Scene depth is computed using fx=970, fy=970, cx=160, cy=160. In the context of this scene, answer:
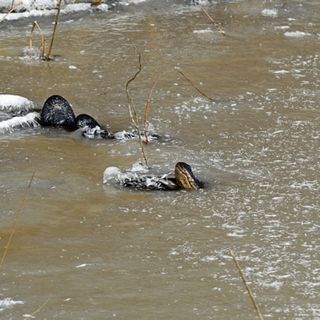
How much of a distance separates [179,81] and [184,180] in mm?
1980

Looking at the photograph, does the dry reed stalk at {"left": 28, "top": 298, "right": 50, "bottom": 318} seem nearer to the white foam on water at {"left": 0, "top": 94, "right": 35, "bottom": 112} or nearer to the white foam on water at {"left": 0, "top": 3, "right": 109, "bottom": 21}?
the white foam on water at {"left": 0, "top": 94, "right": 35, "bottom": 112}

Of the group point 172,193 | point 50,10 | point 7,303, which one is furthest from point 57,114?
point 50,10

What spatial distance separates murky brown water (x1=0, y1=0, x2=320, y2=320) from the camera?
12.1ft

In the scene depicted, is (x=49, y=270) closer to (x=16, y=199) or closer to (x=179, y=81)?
(x=16, y=199)

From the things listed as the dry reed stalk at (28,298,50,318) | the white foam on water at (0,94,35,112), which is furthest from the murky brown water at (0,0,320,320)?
the white foam on water at (0,94,35,112)

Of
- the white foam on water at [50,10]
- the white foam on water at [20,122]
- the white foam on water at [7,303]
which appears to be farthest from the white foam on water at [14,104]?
the white foam on water at [7,303]

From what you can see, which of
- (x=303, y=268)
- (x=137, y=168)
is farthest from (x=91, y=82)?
(x=303, y=268)

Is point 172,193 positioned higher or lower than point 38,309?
lower

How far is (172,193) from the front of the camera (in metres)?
4.75

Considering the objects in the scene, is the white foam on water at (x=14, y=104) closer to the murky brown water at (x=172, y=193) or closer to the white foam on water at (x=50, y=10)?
the murky brown water at (x=172, y=193)

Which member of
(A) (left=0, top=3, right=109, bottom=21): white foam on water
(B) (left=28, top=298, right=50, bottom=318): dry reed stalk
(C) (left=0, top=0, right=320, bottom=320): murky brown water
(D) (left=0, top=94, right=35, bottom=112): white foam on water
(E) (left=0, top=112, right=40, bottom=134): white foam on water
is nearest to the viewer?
(B) (left=28, top=298, right=50, bottom=318): dry reed stalk

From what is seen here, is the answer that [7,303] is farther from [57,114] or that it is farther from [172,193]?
[57,114]

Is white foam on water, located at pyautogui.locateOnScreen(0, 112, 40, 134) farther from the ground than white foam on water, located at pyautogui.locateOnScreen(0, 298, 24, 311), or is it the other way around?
white foam on water, located at pyautogui.locateOnScreen(0, 298, 24, 311)

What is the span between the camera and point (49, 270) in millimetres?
3875
